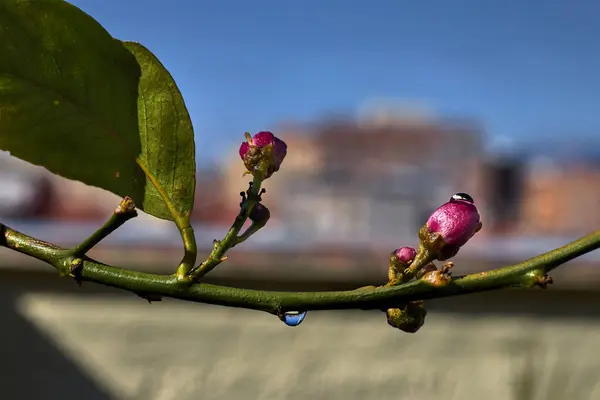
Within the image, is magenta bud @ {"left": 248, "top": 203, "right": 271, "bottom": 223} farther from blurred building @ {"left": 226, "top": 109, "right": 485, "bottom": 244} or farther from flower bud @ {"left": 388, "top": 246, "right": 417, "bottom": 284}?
blurred building @ {"left": 226, "top": 109, "right": 485, "bottom": 244}

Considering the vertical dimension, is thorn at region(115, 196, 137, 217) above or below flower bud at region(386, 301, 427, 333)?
above

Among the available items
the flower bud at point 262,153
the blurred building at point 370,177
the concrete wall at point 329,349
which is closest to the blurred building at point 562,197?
the blurred building at point 370,177

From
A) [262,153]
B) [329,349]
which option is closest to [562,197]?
[329,349]

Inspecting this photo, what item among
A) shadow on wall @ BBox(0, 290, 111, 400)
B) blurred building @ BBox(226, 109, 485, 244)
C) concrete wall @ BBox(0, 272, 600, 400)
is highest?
blurred building @ BBox(226, 109, 485, 244)

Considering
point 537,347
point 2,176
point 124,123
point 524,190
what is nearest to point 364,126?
point 524,190

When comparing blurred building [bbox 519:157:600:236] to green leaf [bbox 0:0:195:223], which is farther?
blurred building [bbox 519:157:600:236]

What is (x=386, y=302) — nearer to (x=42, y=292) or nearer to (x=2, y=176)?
(x=42, y=292)

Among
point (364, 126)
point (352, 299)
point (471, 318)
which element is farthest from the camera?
point (364, 126)

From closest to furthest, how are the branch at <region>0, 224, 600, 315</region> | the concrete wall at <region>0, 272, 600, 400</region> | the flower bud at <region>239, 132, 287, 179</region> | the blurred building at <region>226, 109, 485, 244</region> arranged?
the branch at <region>0, 224, 600, 315</region>, the flower bud at <region>239, 132, 287, 179</region>, the concrete wall at <region>0, 272, 600, 400</region>, the blurred building at <region>226, 109, 485, 244</region>

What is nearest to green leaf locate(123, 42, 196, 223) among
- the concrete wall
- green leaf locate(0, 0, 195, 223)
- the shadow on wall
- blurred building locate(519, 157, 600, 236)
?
green leaf locate(0, 0, 195, 223)
